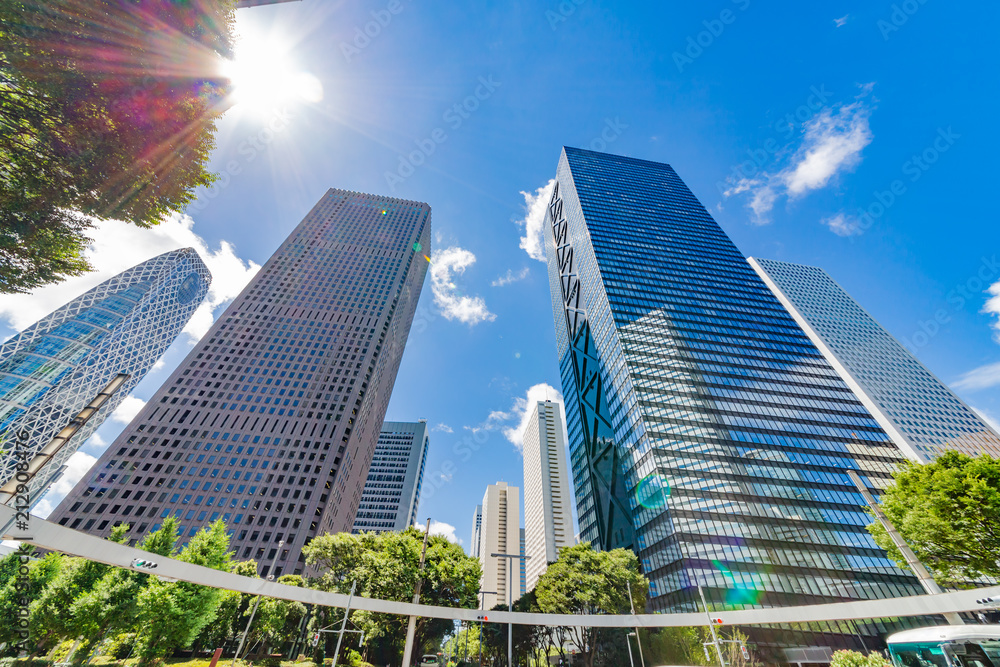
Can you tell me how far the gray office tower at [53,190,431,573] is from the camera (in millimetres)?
65125

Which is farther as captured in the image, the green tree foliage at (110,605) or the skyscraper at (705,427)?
the skyscraper at (705,427)

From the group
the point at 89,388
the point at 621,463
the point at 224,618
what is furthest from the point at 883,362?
the point at 89,388

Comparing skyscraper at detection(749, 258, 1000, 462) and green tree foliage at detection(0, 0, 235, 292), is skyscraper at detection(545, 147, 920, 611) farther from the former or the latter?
green tree foliage at detection(0, 0, 235, 292)

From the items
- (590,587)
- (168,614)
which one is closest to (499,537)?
(590,587)

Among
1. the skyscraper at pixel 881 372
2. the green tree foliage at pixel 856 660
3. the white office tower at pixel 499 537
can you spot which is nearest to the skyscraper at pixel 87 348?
the green tree foliage at pixel 856 660

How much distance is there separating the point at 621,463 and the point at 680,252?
48175 mm

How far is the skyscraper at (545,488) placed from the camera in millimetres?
136500

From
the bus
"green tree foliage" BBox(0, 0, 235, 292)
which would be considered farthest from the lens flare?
"green tree foliage" BBox(0, 0, 235, 292)

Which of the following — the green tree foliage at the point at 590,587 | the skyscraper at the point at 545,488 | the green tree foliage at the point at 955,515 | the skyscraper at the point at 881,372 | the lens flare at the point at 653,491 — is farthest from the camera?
the skyscraper at the point at 545,488

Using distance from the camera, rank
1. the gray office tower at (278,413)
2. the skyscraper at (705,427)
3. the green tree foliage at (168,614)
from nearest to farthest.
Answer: the green tree foliage at (168,614), the skyscraper at (705,427), the gray office tower at (278,413)

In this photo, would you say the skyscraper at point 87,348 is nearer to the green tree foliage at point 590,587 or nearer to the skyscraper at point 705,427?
the green tree foliage at point 590,587

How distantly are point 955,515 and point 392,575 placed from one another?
1318 inches

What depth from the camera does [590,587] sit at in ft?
107

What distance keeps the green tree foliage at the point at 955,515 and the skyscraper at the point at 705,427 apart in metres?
23.0
